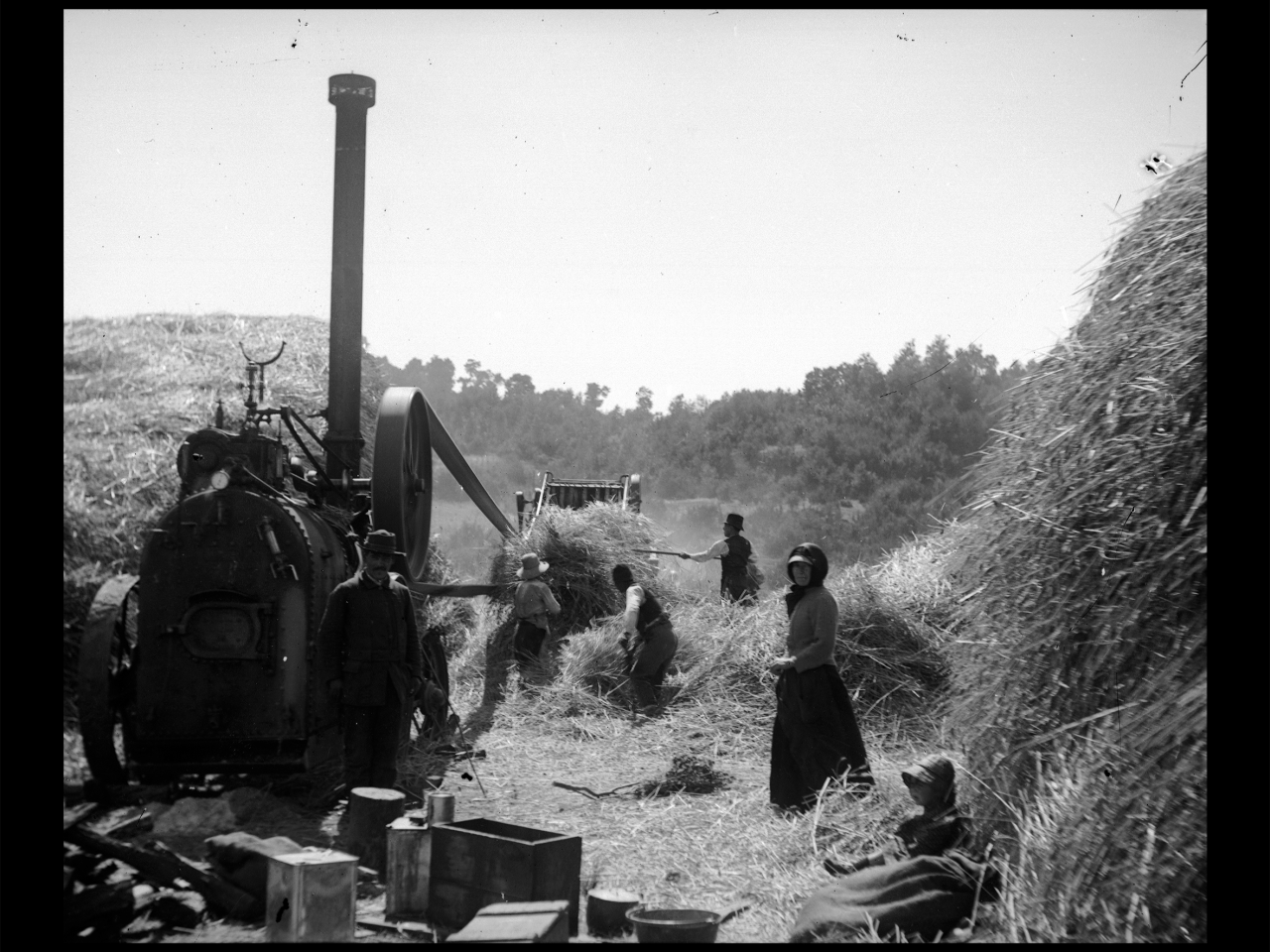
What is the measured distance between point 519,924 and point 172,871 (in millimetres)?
1767

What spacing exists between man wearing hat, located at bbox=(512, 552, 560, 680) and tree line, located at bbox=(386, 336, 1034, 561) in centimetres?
1649

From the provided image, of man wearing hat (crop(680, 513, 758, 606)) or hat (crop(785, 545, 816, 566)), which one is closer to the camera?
hat (crop(785, 545, 816, 566))

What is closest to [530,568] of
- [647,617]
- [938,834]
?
[647,617]

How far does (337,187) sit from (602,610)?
17.2ft

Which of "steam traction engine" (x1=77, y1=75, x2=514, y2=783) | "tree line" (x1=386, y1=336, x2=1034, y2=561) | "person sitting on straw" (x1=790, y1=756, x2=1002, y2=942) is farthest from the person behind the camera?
"tree line" (x1=386, y1=336, x2=1034, y2=561)

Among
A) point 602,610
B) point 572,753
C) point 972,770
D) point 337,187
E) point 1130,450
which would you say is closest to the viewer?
point 1130,450

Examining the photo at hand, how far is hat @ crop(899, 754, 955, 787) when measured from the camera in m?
4.64

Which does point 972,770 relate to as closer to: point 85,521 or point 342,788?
point 342,788

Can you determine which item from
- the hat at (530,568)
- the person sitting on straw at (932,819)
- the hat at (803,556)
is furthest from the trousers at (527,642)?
the person sitting on straw at (932,819)

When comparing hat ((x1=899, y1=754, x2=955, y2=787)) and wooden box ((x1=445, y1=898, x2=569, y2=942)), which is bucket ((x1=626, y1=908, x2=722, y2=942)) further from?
hat ((x1=899, y1=754, x2=955, y2=787))

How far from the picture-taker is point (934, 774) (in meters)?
4.65

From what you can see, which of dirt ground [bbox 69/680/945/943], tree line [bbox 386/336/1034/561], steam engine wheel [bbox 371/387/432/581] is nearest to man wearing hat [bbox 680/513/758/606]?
dirt ground [bbox 69/680/945/943]
